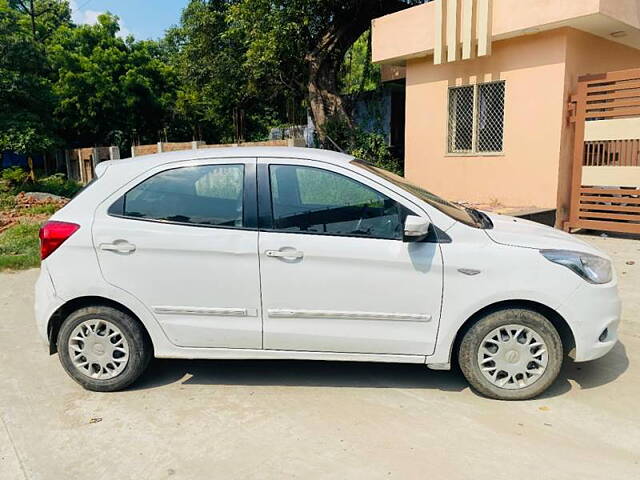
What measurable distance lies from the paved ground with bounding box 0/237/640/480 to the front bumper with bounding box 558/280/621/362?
1.27 feet

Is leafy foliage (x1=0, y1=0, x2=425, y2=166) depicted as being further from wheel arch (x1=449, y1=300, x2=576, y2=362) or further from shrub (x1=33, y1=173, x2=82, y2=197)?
wheel arch (x1=449, y1=300, x2=576, y2=362)

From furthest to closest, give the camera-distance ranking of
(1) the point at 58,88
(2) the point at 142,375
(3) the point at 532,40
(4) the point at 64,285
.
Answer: (1) the point at 58,88 → (3) the point at 532,40 → (2) the point at 142,375 → (4) the point at 64,285

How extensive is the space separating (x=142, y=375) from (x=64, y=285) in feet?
3.09

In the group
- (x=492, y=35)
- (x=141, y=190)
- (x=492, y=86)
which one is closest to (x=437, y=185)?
(x=492, y=86)

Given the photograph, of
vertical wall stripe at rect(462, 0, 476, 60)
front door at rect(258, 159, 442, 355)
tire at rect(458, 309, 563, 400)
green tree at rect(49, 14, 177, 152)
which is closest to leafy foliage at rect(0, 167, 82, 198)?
green tree at rect(49, 14, 177, 152)

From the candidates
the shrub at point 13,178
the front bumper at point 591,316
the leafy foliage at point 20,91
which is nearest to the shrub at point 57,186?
the shrub at point 13,178

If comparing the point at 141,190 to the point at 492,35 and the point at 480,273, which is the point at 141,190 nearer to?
the point at 480,273

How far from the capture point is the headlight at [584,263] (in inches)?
138

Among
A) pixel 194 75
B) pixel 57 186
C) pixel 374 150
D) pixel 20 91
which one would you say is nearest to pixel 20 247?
pixel 374 150

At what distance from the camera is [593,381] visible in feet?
12.8

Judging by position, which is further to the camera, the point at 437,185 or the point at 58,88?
the point at 58,88

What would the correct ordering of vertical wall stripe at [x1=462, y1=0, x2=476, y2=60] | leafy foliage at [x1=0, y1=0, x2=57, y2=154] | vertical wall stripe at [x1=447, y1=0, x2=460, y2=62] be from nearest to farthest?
vertical wall stripe at [x1=462, y1=0, x2=476, y2=60], vertical wall stripe at [x1=447, y1=0, x2=460, y2=62], leafy foliage at [x1=0, y1=0, x2=57, y2=154]

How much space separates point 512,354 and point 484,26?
793cm

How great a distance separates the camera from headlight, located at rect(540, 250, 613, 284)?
138 inches
